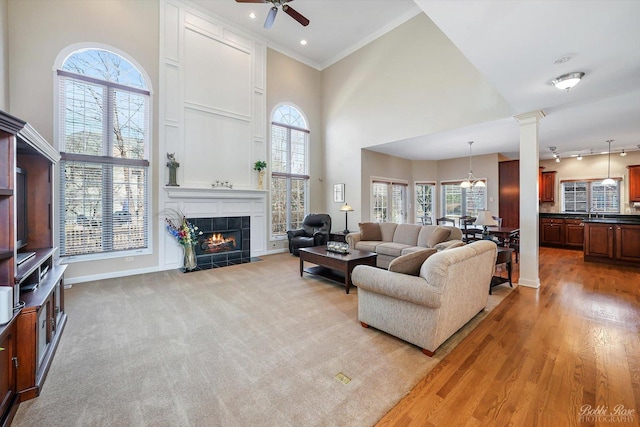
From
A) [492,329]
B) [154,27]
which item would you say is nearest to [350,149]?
[154,27]

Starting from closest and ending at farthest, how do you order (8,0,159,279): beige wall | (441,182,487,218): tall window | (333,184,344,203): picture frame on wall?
(8,0,159,279): beige wall
(333,184,344,203): picture frame on wall
(441,182,487,218): tall window

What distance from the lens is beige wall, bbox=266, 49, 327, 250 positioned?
7137 millimetres

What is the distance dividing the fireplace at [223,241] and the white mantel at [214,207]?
13 cm

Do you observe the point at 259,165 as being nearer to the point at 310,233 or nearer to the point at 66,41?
the point at 310,233

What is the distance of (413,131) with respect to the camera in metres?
5.88

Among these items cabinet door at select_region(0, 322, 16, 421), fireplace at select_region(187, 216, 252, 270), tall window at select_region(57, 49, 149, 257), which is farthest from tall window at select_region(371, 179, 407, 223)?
cabinet door at select_region(0, 322, 16, 421)

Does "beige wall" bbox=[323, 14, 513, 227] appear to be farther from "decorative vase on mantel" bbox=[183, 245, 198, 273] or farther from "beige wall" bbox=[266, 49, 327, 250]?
"decorative vase on mantel" bbox=[183, 245, 198, 273]

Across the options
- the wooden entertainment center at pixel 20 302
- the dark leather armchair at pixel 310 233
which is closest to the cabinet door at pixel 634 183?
the dark leather armchair at pixel 310 233

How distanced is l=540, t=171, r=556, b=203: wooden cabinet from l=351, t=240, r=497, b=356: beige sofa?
770 centimetres

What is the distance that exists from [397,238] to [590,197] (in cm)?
671

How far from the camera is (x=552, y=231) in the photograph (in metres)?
7.93

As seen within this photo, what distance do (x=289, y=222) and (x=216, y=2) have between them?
525 centimetres

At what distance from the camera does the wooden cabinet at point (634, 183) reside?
274 inches

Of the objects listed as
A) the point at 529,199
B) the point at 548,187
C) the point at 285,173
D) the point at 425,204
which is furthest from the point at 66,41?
the point at 548,187
